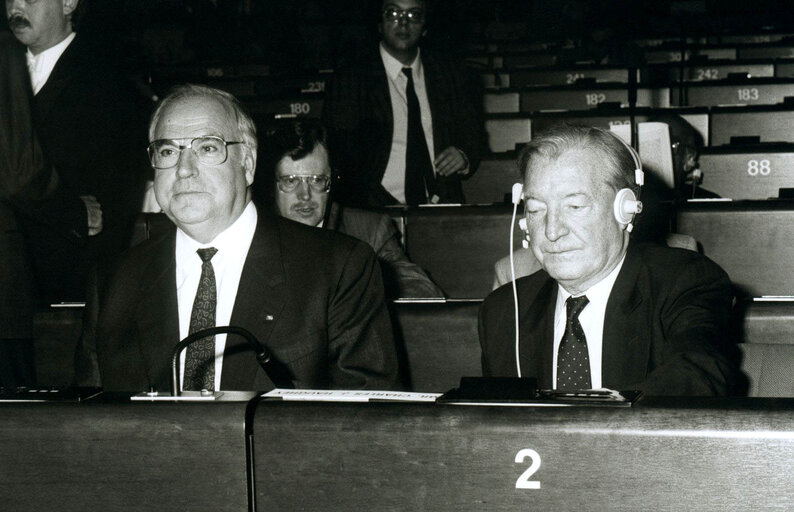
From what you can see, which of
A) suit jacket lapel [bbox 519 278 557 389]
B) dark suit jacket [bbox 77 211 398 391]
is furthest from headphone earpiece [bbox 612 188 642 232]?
dark suit jacket [bbox 77 211 398 391]

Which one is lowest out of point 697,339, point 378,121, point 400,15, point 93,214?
point 697,339

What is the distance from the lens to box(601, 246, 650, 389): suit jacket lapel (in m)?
1.87

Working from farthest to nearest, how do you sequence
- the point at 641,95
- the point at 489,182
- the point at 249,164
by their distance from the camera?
the point at 641,95 < the point at 489,182 < the point at 249,164

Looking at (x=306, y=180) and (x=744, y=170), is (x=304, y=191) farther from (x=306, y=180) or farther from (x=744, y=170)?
(x=744, y=170)

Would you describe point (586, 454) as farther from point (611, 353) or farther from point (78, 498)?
point (611, 353)

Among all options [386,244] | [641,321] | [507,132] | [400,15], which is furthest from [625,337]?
[507,132]

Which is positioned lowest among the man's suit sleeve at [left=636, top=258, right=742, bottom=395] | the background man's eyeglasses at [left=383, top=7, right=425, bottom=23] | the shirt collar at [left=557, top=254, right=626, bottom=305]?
the man's suit sleeve at [left=636, top=258, right=742, bottom=395]

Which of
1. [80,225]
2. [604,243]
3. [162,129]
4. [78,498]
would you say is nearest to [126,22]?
[80,225]

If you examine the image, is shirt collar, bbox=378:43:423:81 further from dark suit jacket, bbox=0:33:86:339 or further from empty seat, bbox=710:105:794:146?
empty seat, bbox=710:105:794:146

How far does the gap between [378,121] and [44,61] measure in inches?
67.3

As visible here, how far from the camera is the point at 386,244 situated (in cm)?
365

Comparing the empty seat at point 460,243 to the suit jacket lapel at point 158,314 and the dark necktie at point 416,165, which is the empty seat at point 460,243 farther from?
the suit jacket lapel at point 158,314

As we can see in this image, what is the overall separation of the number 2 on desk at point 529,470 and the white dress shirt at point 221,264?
1.18m

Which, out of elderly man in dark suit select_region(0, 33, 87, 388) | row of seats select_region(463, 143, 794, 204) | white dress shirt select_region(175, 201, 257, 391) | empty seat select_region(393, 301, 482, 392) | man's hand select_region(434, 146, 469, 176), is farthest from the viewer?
row of seats select_region(463, 143, 794, 204)
